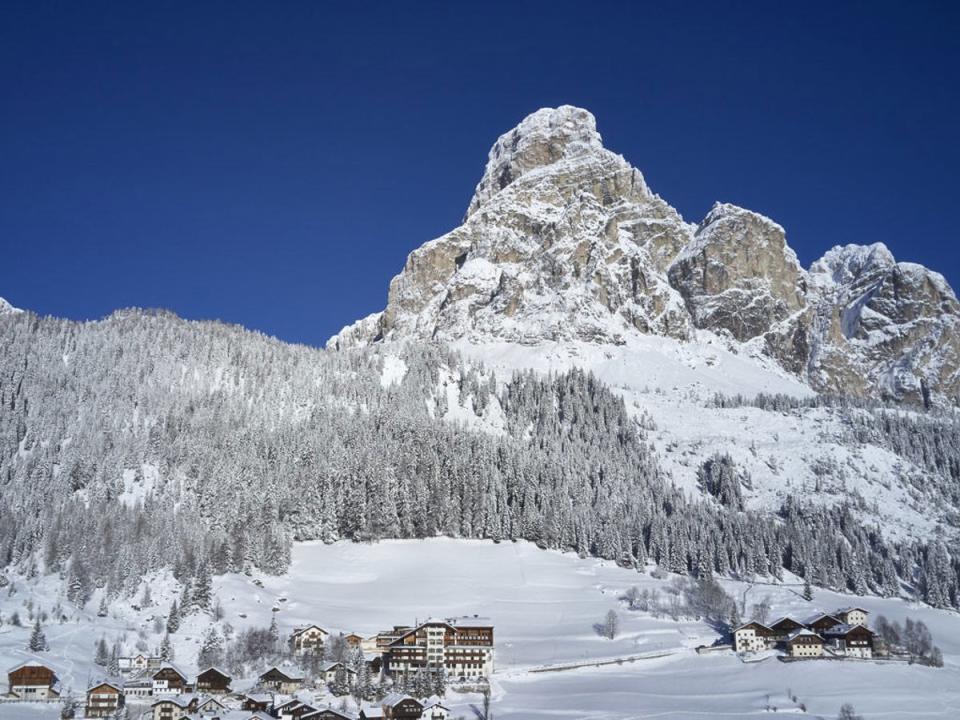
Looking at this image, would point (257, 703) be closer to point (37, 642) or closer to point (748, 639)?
point (37, 642)

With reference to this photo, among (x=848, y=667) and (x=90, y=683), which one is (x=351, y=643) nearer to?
(x=90, y=683)

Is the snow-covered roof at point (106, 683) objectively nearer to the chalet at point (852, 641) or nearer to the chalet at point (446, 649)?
the chalet at point (446, 649)

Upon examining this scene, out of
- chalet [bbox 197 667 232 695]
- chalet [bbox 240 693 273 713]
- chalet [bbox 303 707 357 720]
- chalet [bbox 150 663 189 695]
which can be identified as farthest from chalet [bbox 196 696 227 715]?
chalet [bbox 303 707 357 720]

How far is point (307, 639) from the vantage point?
414 feet

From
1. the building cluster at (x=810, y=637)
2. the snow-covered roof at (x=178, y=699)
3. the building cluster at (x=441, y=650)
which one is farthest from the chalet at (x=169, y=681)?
the building cluster at (x=810, y=637)

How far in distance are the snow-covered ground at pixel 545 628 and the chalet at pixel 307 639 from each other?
9.08 metres

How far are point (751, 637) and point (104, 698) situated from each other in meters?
74.0

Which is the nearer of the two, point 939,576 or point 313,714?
point 313,714

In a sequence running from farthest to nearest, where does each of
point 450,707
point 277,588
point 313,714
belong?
point 277,588 < point 450,707 < point 313,714

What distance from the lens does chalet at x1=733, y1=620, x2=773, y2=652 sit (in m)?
129

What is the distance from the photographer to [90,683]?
106 metres

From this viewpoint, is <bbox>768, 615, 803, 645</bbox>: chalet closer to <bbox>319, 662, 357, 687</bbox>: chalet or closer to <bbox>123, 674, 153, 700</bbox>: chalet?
<bbox>319, 662, 357, 687</bbox>: chalet

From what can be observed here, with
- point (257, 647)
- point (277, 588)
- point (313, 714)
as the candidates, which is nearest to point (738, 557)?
point (277, 588)

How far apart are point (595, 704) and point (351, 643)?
32.8m
